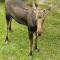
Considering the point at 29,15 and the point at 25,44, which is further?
the point at 25,44

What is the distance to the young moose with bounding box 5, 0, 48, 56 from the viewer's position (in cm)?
639

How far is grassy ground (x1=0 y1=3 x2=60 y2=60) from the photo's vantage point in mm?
7277

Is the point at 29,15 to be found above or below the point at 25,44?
above

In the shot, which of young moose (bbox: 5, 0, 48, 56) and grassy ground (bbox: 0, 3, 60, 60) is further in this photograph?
grassy ground (bbox: 0, 3, 60, 60)

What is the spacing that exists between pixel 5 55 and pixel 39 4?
191cm

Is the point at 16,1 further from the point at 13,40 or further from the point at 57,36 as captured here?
the point at 57,36

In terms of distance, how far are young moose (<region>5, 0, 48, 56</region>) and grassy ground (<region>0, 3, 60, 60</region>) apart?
0.30 meters

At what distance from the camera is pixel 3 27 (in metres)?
9.48

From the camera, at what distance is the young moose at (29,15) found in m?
6.39

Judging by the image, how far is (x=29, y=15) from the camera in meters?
6.96

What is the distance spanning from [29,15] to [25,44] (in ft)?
4.54

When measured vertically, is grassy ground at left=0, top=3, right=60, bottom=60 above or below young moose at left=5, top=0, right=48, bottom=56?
below

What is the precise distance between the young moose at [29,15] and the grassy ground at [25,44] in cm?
30

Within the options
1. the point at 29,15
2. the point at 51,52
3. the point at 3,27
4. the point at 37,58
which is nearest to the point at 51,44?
the point at 51,52
